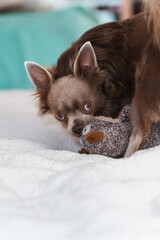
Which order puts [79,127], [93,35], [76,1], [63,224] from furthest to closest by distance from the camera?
[76,1]
[93,35]
[79,127]
[63,224]

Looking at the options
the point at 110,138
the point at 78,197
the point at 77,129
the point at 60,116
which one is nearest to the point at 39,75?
the point at 60,116

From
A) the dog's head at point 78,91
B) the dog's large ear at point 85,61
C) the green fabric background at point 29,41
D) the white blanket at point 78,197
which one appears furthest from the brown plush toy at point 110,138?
the green fabric background at point 29,41

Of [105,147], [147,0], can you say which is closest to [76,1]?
[147,0]

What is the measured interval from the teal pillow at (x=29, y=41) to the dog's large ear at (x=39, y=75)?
111cm

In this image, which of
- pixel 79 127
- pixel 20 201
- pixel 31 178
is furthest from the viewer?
pixel 79 127

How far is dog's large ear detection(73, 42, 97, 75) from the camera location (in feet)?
4.68

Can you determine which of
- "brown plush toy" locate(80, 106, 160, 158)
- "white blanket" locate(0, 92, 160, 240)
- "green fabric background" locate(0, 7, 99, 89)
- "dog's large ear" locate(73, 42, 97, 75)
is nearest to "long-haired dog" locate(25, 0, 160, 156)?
"dog's large ear" locate(73, 42, 97, 75)

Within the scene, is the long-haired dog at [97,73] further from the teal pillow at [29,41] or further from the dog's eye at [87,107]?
the teal pillow at [29,41]

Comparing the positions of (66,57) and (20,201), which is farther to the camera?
(66,57)

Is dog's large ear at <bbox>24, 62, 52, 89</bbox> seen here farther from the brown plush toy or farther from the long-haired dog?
the brown plush toy

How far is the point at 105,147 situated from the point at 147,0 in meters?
0.57

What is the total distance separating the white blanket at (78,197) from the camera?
29.5 inches

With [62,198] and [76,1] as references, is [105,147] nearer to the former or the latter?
[62,198]

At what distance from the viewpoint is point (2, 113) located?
194 centimetres
